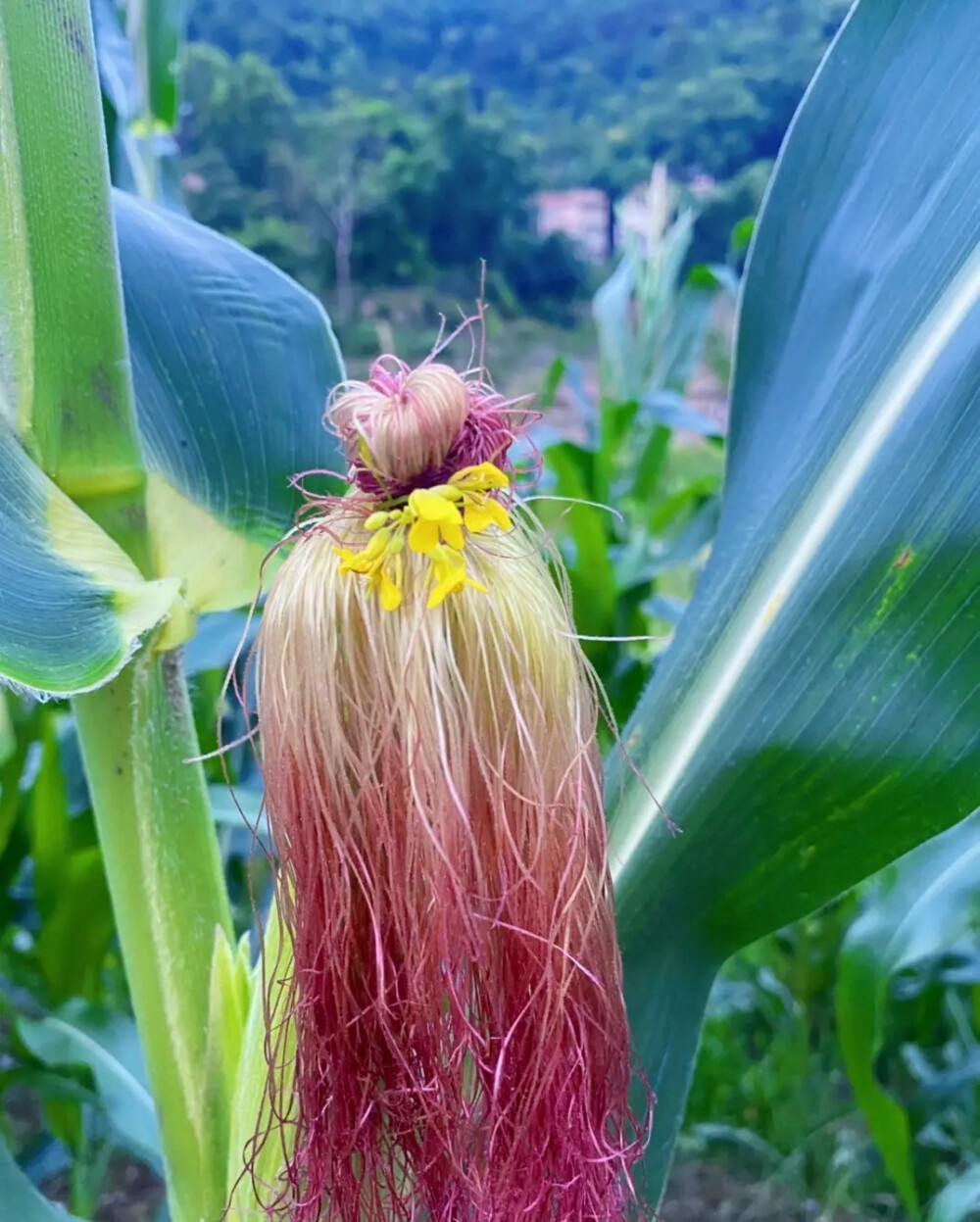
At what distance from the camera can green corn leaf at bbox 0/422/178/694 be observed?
253 mm

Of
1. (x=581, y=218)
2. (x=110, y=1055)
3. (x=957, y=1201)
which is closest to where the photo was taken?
(x=957, y=1201)

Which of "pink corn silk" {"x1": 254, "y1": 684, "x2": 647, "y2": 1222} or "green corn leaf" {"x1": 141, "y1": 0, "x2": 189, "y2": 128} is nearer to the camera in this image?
"pink corn silk" {"x1": 254, "y1": 684, "x2": 647, "y2": 1222}

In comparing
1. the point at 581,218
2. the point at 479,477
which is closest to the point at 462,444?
the point at 479,477

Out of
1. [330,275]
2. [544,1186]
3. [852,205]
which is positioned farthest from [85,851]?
[330,275]

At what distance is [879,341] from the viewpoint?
1.21 ft

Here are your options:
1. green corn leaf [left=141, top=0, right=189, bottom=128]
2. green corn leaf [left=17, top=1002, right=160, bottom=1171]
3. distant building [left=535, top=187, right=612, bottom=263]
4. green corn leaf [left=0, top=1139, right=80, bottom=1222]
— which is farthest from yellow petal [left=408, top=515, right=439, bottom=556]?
distant building [left=535, top=187, right=612, bottom=263]

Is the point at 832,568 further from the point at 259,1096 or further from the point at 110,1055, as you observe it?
the point at 110,1055

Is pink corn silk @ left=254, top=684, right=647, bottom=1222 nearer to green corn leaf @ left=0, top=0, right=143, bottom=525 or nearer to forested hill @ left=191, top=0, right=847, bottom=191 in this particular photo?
green corn leaf @ left=0, top=0, right=143, bottom=525

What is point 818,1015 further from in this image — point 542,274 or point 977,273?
point 542,274

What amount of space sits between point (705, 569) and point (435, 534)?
0.21 metres

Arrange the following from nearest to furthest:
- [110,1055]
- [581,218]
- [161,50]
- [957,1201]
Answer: [957,1201] → [110,1055] → [161,50] → [581,218]

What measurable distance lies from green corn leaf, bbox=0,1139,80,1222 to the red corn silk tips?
0.25 m

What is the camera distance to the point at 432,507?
223mm

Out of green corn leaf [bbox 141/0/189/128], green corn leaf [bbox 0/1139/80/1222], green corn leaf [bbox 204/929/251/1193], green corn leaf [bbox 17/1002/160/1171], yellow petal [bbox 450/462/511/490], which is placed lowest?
green corn leaf [bbox 17/1002/160/1171]
